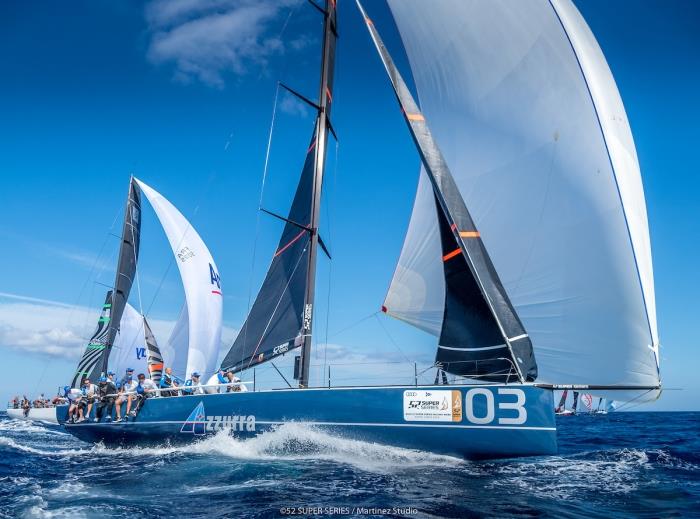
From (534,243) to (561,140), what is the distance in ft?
6.63

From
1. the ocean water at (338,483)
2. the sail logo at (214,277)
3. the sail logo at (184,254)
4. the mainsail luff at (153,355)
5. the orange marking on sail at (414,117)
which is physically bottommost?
the ocean water at (338,483)

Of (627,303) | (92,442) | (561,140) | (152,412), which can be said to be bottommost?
(92,442)

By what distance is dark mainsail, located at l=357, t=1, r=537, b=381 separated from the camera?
920 centimetres

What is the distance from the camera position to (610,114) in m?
9.88

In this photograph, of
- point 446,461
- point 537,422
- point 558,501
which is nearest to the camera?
point 558,501

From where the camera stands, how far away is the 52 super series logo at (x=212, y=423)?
11062 millimetres

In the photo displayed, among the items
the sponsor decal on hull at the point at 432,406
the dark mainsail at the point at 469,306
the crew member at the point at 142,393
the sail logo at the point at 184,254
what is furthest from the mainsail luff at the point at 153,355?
the dark mainsail at the point at 469,306

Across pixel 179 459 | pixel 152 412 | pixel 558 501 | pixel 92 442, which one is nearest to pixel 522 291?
pixel 558 501

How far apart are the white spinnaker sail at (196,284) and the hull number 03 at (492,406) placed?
11.8 metres

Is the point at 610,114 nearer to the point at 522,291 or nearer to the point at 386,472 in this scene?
the point at 522,291

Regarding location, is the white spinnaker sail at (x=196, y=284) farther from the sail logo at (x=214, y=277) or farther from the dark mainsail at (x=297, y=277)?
the dark mainsail at (x=297, y=277)

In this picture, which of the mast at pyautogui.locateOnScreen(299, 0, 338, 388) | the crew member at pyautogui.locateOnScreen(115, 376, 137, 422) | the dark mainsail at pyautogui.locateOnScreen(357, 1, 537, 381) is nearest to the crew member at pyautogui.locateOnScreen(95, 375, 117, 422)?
the crew member at pyautogui.locateOnScreen(115, 376, 137, 422)

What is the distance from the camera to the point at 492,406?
29.0ft

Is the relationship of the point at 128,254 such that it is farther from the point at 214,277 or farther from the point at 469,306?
the point at 469,306
